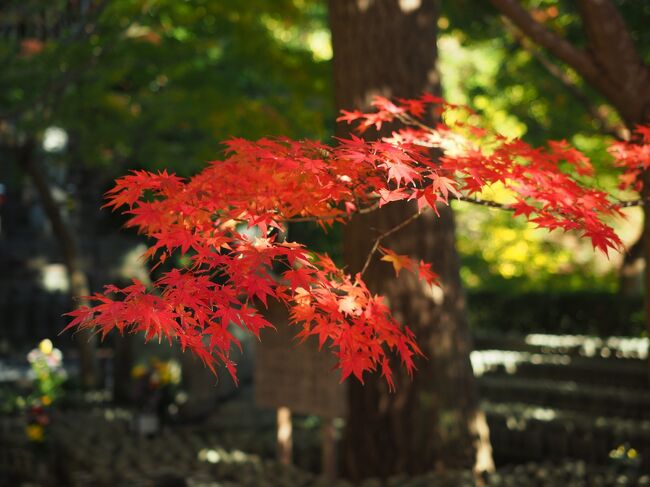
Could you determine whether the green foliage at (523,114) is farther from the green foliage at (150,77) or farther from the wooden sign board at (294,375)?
the wooden sign board at (294,375)

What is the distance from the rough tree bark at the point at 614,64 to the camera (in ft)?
20.4

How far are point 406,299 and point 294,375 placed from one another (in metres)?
1.28

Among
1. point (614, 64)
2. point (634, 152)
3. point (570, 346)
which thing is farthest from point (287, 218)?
point (570, 346)

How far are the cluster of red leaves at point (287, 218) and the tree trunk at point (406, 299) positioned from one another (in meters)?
2.45

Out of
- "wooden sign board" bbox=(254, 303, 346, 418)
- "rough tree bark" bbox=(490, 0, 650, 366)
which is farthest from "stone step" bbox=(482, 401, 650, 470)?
"rough tree bark" bbox=(490, 0, 650, 366)

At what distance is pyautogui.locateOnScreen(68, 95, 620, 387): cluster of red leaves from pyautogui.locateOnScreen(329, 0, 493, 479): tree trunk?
2.45 metres

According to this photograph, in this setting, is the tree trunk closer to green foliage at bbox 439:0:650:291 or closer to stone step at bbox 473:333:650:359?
green foliage at bbox 439:0:650:291

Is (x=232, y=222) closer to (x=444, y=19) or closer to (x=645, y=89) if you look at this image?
(x=645, y=89)

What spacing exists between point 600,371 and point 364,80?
749cm

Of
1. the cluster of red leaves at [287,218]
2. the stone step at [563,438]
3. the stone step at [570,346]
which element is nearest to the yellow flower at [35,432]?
the stone step at [563,438]

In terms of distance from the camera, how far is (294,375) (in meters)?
8.14

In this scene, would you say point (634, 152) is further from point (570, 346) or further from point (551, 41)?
point (570, 346)

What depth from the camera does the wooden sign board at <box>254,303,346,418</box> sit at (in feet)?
25.3

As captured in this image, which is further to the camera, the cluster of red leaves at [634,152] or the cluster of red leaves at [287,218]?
the cluster of red leaves at [634,152]
